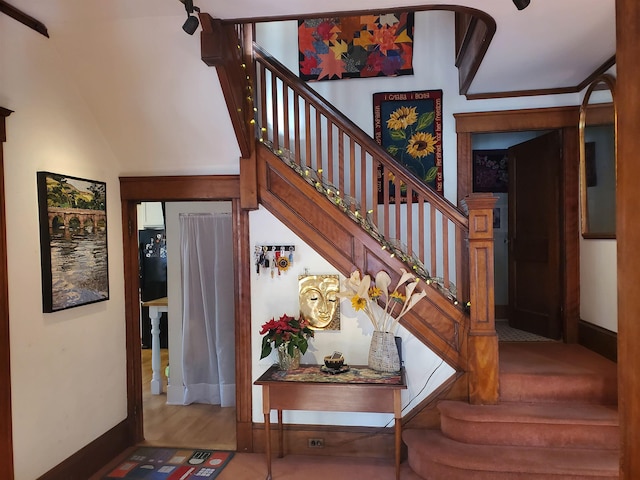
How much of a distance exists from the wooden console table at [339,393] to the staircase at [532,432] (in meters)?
0.32

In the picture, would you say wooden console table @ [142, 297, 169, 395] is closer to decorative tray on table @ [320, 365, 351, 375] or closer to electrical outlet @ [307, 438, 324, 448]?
electrical outlet @ [307, 438, 324, 448]

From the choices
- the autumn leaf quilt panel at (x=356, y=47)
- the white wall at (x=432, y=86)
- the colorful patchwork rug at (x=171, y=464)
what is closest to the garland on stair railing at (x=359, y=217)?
the white wall at (x=432, y=86)

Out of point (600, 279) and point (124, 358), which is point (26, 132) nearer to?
point (124, 358)

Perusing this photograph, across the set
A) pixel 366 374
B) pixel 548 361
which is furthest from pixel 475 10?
pixel 548 361

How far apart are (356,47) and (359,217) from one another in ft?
5.95

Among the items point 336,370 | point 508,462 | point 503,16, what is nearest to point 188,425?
point 336,370

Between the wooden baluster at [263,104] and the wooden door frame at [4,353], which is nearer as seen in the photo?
the wooden door frame at [4,353]

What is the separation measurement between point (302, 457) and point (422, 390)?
101 centimetres

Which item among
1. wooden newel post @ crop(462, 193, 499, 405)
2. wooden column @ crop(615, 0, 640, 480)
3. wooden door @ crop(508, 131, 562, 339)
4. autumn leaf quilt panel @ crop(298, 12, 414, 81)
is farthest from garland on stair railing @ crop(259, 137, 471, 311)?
wooden column @ crop(615, 0, 640, 480)

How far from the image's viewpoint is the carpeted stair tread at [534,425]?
2.61 m

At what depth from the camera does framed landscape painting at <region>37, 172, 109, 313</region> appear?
259cm

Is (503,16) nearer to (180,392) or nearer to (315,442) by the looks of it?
(315,442)

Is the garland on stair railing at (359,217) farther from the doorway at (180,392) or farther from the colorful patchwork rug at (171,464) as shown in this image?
the colorful patchwork rug at (171,464)

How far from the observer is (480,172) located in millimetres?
4953
